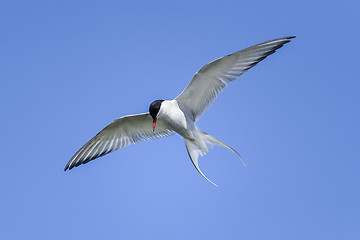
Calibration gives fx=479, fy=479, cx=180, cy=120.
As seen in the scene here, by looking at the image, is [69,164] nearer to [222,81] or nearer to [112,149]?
[112,149]

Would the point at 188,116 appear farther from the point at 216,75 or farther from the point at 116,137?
the point at 116,137

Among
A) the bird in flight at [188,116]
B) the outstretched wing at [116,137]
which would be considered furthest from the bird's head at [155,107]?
the outstretched wing at [116,137]

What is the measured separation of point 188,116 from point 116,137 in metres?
1.28

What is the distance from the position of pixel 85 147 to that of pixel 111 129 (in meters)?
0.45

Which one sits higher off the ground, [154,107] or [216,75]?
[216,75]

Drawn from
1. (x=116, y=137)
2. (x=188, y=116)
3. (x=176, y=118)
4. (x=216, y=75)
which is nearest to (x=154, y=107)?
(x=176, y=118)

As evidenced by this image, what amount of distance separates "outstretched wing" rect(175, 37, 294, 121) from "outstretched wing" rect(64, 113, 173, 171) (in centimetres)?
67

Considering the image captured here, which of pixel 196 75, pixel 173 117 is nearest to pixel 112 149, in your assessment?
pixel 173 117

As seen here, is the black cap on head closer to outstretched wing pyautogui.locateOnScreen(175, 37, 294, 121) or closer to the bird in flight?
the bird in flight

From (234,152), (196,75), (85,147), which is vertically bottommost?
(234,152)

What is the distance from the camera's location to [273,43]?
5.69 metres

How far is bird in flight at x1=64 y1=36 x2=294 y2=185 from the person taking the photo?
19.0 ft

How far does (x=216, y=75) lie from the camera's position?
234 inches

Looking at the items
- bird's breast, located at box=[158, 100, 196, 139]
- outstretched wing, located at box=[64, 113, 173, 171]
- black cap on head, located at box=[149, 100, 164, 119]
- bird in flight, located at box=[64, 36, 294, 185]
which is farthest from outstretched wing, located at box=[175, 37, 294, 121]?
outstretched wing, located at box=[64, 113, 173, 171]
